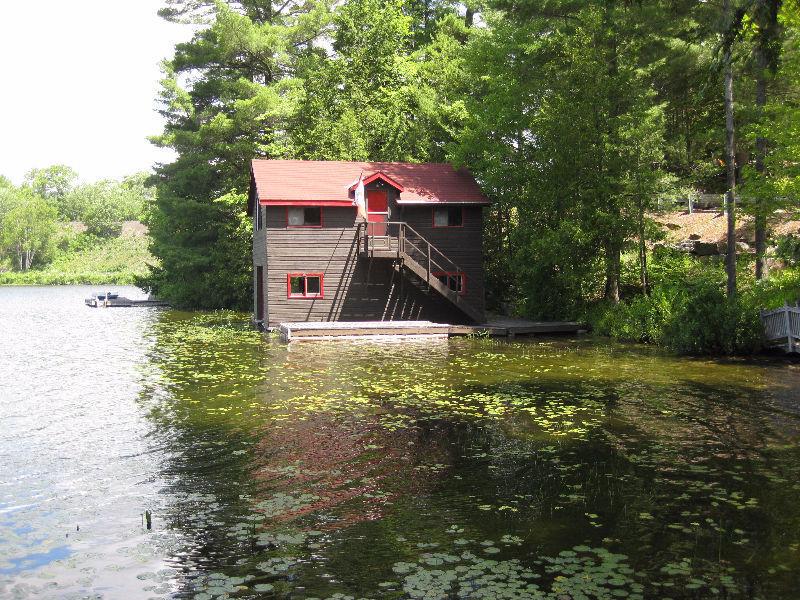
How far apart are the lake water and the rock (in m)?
17.4

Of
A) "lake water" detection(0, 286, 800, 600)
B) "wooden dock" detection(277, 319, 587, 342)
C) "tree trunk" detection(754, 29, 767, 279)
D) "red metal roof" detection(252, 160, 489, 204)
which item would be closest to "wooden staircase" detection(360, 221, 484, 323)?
"red metal roof" detection(252, 160, 489, 204)

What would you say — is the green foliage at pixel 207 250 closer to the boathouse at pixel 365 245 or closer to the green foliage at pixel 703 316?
the boathouse at pixel 365 245

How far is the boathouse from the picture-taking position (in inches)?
1452

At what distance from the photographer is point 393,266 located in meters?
37.6

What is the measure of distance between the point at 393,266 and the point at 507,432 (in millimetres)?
22626

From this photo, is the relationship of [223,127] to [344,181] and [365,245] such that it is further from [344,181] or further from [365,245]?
[365,245]

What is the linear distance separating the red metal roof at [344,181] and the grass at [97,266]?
8405 cm

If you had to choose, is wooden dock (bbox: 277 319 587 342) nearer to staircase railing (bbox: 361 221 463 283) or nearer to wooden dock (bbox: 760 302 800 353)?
staircase railing (bbox: 361 221 463 283)

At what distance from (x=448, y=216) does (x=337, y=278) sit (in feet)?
20.3

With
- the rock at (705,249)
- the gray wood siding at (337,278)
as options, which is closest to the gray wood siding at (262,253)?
the gray wood siding at (337,278)

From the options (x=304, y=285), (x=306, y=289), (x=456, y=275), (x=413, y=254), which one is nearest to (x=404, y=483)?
(x=306, y=289)

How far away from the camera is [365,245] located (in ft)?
120

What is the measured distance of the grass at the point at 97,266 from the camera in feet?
401

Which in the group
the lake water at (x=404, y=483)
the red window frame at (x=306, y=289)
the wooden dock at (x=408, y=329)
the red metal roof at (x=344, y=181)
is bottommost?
the lake water at (x=404, y=483)
